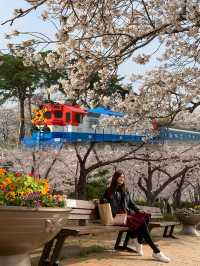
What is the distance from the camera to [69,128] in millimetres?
29875

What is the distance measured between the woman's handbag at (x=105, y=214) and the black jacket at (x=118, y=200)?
0.12m

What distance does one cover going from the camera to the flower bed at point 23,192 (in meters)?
5.03

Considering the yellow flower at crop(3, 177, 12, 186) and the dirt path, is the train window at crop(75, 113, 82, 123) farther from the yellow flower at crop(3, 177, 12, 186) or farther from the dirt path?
the yellow flower at crop(3, 177, 12, 186)

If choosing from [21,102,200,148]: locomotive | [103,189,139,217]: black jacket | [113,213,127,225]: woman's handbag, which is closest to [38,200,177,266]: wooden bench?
[113,213,127,225]: woman's handbag

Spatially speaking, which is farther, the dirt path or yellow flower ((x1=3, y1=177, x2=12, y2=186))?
the dirt path

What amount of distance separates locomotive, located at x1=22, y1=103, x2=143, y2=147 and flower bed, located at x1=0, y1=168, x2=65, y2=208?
2010cm

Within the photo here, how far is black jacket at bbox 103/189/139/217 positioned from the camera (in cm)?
840

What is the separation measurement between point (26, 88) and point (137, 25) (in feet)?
102

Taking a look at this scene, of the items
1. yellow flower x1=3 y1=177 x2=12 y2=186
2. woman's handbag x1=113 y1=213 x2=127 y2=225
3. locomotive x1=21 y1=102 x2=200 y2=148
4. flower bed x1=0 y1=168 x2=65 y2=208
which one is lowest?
woman's handbag x1=113 y1=213 x2=127 y2=225

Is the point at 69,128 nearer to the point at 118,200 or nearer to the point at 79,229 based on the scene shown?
the point at 118,200

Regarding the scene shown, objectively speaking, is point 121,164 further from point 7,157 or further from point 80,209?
point 80,209

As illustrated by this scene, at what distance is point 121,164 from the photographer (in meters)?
26.5

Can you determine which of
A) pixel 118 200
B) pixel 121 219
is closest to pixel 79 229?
pixel 121 219

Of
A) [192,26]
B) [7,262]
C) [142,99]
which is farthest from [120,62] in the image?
[142,99]
